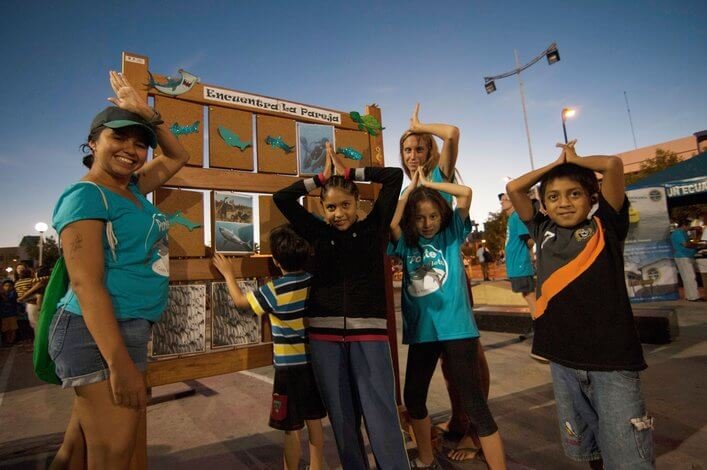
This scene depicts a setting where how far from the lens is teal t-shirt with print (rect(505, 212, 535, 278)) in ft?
16.5

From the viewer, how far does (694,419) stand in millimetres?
2982

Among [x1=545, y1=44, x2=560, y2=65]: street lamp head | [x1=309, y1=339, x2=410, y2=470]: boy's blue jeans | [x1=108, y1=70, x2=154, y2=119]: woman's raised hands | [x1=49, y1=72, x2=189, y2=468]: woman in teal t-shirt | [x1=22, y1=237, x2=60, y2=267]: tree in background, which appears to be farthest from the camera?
[x1=22, y1=237, x2=60, y2=267]: tree in background

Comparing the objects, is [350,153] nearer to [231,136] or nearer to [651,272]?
[231,136]

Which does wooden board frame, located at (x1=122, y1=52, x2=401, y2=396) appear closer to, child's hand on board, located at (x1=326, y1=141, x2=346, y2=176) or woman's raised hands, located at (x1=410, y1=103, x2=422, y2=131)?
child's hand on board, located at (x1=326, y1=141, x2=346, y2=176)

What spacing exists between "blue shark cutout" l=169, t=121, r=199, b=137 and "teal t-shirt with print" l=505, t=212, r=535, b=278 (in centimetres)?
399

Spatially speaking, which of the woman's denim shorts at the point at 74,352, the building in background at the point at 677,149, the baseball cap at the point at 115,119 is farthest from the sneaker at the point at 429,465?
the building in background at the point at 677,149

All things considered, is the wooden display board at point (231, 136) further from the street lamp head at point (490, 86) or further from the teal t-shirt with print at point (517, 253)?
the street lamp head at point (490, 86)

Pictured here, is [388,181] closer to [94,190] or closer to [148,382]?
[94,190]

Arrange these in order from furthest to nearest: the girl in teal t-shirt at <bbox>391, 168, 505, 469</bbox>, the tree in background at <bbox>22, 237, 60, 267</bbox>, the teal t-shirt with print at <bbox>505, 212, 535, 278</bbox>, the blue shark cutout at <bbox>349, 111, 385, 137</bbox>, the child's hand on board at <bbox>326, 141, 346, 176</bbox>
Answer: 1. the tree in background at <bbox>22, 237, 60, 267</bbox>
2. the teal t-shirt with print at <bbox>505, 212, 535, 278</bbox>
3. the blue shark cutout at <bbox>349, 111, 385, 137</bbox>
4. the child's hand on board at <bbox>326, 141, 346, 176</bbox>
5. the girl in teal t-shirt at <bbox>391, 168, 505, 469</bbox>

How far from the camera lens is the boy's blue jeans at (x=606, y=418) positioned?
172 cm

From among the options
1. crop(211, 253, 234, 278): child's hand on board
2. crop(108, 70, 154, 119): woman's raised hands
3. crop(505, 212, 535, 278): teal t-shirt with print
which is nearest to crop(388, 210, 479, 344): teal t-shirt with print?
crop(211, 253, 234, 278): child's hand on board

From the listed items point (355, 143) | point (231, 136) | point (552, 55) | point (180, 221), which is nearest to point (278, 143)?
point (231, 136)

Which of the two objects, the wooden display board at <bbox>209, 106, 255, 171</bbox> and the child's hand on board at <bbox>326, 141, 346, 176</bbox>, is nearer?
the wooden display board at <bbox>209, 106, 255, 171</bbox>

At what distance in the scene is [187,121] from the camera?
266cm
